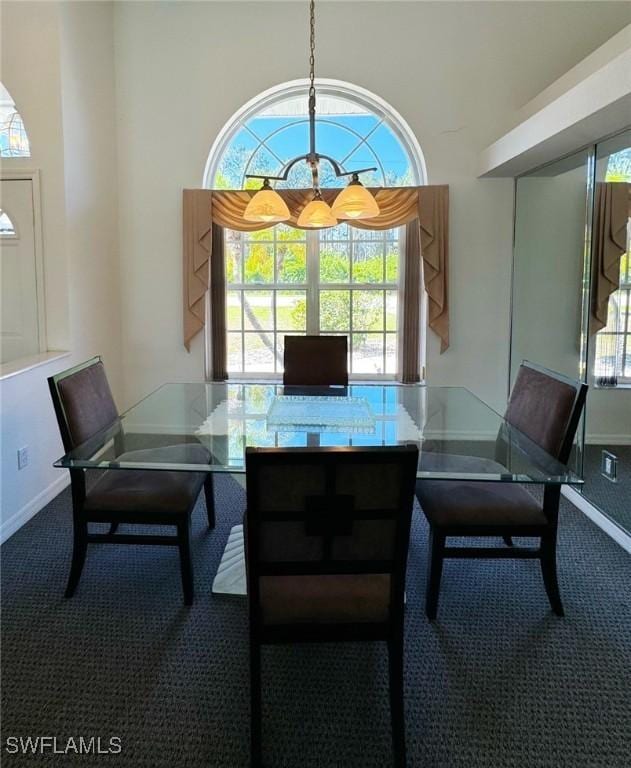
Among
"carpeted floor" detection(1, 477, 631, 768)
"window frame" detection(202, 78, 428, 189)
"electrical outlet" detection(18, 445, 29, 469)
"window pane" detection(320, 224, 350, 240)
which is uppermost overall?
"window frame" detection(202, 78, 428, 189)

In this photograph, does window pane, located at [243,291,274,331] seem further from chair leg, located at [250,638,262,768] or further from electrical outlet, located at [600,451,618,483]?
chair leg, located at [250,638,262,768]

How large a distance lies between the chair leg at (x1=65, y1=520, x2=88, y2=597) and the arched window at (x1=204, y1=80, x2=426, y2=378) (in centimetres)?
236

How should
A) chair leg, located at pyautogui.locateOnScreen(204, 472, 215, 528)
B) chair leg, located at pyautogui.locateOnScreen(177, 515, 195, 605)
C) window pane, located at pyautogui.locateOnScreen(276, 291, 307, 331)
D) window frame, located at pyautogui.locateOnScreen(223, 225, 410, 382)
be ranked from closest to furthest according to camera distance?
1. chair leg, located at pyautogui.locateOnScreen(177, 515, 195, 605)
2. chair leg, located at pyautogui.locateOnScreen(204, 472, 215, 528)
3. window frame, located at pyautogui.locateOnScreen(223, 225, 410, 382)
4. window pane, located at pyautogui.locateOnScreen(276, 291, 307, 331)

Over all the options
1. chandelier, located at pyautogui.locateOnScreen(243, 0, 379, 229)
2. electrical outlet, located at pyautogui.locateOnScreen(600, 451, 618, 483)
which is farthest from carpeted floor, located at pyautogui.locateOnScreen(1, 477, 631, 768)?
chandelier, located at pyautogui.locateOnScreen(243, 0, 379, 229)

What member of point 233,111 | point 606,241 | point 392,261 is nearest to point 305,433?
point 606,241

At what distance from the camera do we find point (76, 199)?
11.4 feet

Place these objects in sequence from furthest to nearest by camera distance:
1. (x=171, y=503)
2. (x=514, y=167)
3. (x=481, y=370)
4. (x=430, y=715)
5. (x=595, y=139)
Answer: (x=481, y=370) < (x=514, y=167) < (x=595, y=139) < (x=171, y=503) < (x=430, y=715)

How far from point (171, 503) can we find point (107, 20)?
361 cm

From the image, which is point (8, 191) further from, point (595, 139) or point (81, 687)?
point (595, 139)

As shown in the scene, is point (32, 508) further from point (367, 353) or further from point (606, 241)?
point (606, 241)

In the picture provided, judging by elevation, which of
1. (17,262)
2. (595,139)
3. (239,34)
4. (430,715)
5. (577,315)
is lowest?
(430,715)

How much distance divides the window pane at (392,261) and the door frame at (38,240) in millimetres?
2425

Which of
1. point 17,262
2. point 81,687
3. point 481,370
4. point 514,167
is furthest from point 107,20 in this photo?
point 81,687

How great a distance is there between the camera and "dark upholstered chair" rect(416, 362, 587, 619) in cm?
211
